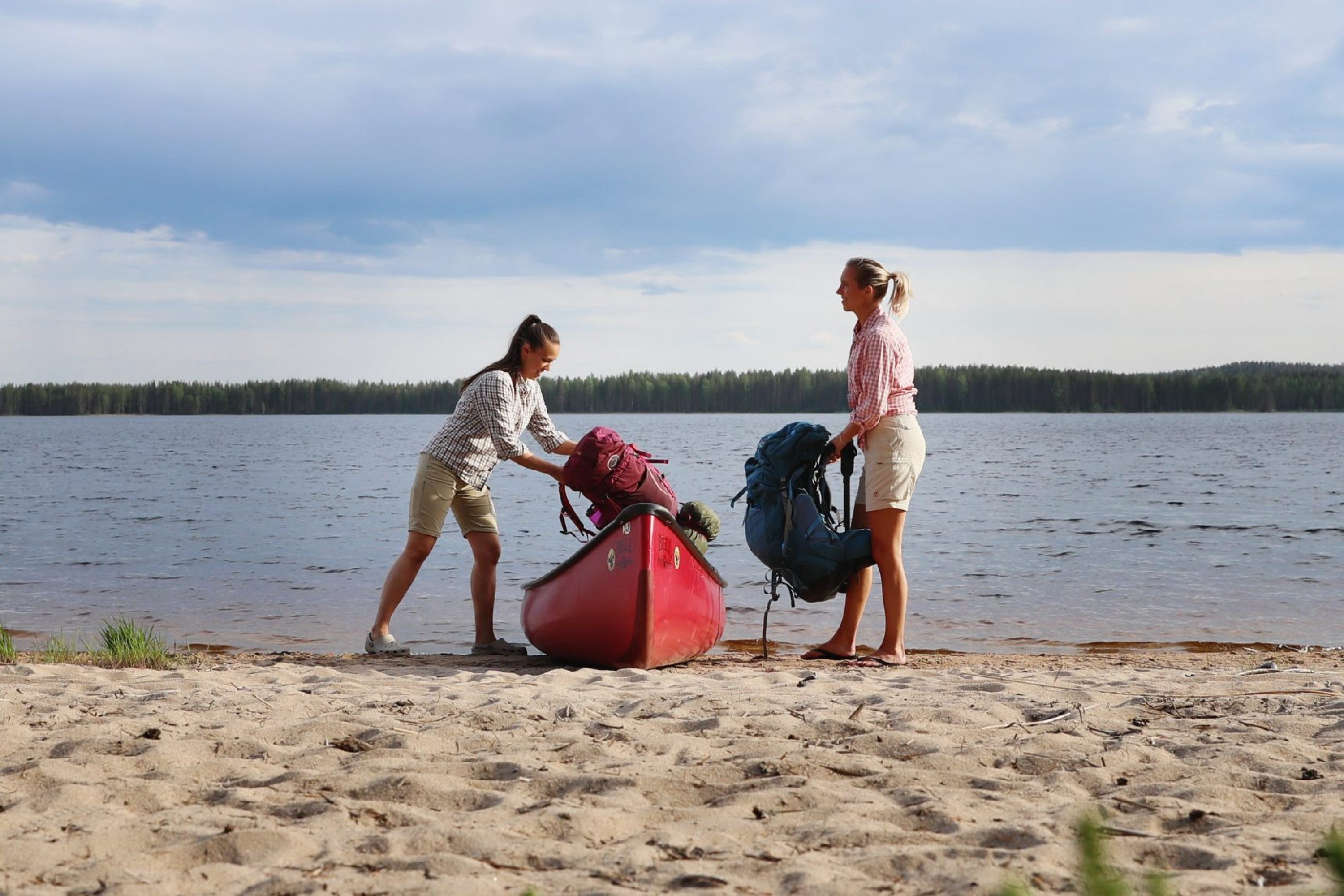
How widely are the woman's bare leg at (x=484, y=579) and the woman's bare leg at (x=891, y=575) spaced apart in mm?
2553

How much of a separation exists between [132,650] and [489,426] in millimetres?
2786

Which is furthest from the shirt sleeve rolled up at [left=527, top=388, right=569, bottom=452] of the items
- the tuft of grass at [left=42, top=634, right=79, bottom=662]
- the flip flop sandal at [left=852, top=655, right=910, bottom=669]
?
the tuft of grass at [left=42, top=634, right=79, bottom=662]

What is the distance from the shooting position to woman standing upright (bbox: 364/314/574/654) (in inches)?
274

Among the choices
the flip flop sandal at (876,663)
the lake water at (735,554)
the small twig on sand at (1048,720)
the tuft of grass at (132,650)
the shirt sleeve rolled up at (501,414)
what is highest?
the shirt sleeve rolled up at (501,414)

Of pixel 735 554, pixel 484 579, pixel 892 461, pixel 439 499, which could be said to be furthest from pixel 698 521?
pixel 735 554

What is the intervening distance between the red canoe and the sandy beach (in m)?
0.73

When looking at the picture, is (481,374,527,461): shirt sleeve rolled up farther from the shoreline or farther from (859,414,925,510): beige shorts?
(859,414,925,510): beige shorts

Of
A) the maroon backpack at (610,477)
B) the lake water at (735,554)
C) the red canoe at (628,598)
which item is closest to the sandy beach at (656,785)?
the red canoe at (628,598)

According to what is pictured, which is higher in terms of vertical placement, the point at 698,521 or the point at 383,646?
the point at 698,521

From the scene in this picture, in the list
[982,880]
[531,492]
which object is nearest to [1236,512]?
[531,492]

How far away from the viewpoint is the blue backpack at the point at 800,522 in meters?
6.73

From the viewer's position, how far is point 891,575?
6.72 metres

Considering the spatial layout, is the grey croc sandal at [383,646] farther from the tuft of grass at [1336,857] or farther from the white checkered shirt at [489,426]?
the tuft of grass at [1336,857]

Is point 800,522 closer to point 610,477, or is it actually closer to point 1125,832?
point 610,477
